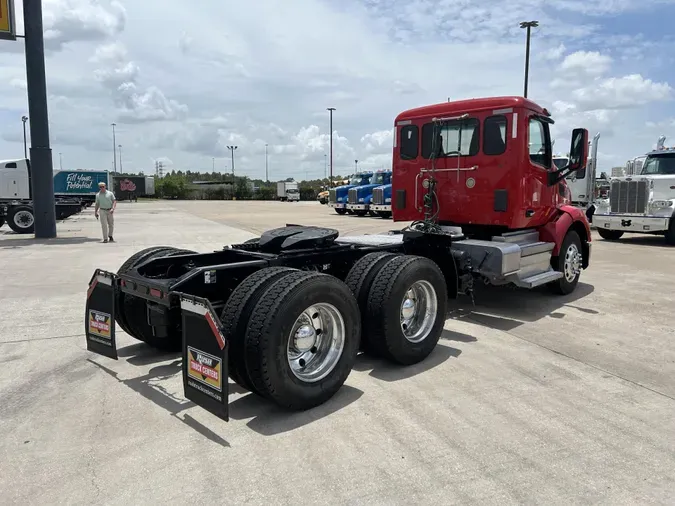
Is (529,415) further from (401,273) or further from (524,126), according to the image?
(524,126)

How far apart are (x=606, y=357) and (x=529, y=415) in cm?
181

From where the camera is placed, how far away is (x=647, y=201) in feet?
47.9

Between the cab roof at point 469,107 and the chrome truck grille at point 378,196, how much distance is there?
65.1ft

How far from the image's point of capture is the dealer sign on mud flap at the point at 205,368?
11.3ft

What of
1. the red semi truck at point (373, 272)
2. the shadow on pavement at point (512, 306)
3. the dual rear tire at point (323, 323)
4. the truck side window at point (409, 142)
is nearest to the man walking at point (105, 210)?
the red semi truck at point (373, 272)

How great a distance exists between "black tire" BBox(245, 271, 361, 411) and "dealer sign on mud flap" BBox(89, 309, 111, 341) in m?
1.62

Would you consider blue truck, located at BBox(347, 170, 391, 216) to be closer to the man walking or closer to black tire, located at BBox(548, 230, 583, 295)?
the man walking

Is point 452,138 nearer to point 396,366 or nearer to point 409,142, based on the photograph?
point 409,142

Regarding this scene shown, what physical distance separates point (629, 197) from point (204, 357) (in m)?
14.8

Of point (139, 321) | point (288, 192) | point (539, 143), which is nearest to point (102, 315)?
point (139, 321)

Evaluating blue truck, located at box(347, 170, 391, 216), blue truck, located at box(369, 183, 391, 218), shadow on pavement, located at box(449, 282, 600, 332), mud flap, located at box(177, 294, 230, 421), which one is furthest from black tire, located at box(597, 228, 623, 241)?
mud flap, located at box(177, 294, 230, 421)

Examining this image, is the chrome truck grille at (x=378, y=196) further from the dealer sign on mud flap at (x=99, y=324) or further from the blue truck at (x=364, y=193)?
the dealer sign on mud flap at (x=99, y=324)

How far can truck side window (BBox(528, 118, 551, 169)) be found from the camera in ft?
22.5

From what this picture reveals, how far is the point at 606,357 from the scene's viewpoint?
5.14 m
